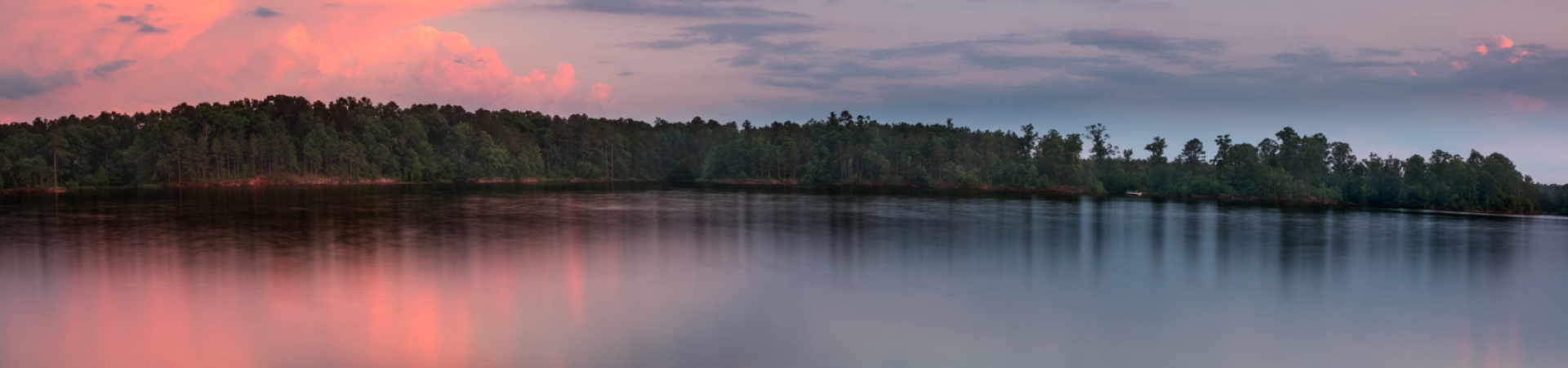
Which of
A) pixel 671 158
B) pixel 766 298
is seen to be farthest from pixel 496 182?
pixel 766 298

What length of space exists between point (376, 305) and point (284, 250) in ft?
35.9

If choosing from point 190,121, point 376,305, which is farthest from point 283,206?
point 190,121

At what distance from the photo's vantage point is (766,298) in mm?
15750

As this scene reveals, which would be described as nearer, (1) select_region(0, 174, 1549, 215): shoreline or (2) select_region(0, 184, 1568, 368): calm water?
(2) select_region(0, 184, 1568, 368): calm water

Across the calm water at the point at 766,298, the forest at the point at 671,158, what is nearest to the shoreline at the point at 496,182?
the forest at the point at 671,158

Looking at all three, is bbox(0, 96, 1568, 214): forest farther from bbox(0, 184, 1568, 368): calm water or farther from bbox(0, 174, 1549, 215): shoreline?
bbox(0, 184, 1568, 368): calm water

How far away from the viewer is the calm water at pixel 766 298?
11438 mm

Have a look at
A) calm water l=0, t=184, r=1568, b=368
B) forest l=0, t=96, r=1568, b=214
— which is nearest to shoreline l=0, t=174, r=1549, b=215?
forest l=0, t=96, r=1568, b=214

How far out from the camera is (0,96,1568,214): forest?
68.0m

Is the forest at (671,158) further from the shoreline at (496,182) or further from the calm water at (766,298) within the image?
the calm water at (766,298)

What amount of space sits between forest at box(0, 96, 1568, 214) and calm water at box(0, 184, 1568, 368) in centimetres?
4086

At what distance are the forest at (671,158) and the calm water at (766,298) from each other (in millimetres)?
40858

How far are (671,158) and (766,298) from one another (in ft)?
477

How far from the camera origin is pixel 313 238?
26859 mm
